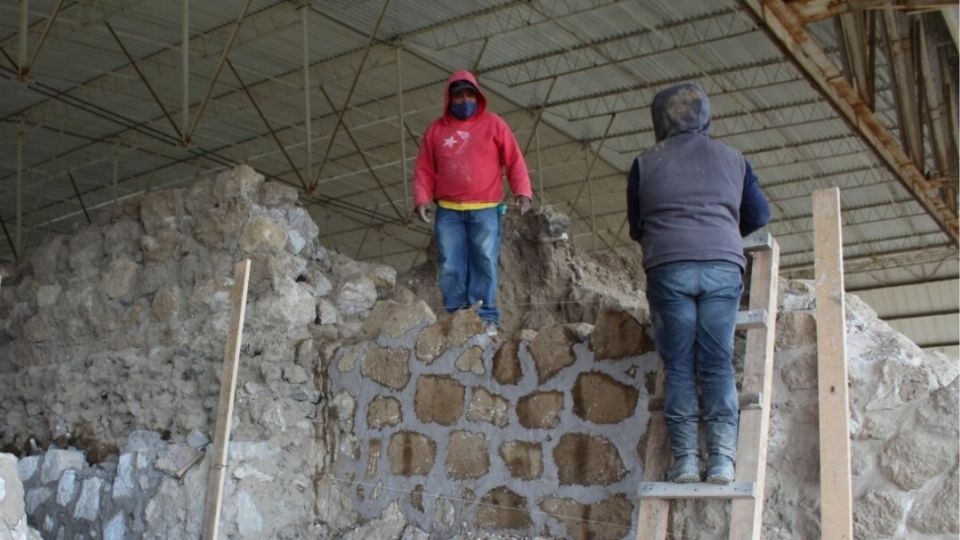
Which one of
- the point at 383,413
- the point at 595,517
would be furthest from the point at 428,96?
the point at 595,517

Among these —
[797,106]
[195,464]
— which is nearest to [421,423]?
[195,464]

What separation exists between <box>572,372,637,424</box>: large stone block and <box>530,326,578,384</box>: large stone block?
0.13 meters

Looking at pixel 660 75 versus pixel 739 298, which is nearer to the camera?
pixel 739 298

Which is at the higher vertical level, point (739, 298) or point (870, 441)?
point (739, 298)

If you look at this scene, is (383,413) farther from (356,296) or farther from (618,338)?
(618,338)

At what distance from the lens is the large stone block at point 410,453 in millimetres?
5363

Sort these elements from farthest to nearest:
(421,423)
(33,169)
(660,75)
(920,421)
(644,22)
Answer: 1. (33,169)
2. (660,75)
3. (644,22)
4. (421,423)
5. (920,421)

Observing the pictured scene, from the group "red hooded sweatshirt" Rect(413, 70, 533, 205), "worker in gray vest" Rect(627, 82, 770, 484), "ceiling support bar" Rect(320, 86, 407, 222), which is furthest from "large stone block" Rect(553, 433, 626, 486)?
"ceiling support bar" Rect(320, 86, 407, 222)

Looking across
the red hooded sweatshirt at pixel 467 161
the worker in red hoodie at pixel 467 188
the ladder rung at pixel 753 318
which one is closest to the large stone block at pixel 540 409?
the ladder rung at pixel 753 318

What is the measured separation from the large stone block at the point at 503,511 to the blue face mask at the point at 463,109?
8.23 ft

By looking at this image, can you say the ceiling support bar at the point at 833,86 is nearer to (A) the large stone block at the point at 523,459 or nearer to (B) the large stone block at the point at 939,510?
(A) the large stone block at the point at 523,459

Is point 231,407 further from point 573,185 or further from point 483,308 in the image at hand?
point 573,185

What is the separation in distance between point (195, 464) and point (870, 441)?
135 inches

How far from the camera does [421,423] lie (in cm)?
546
